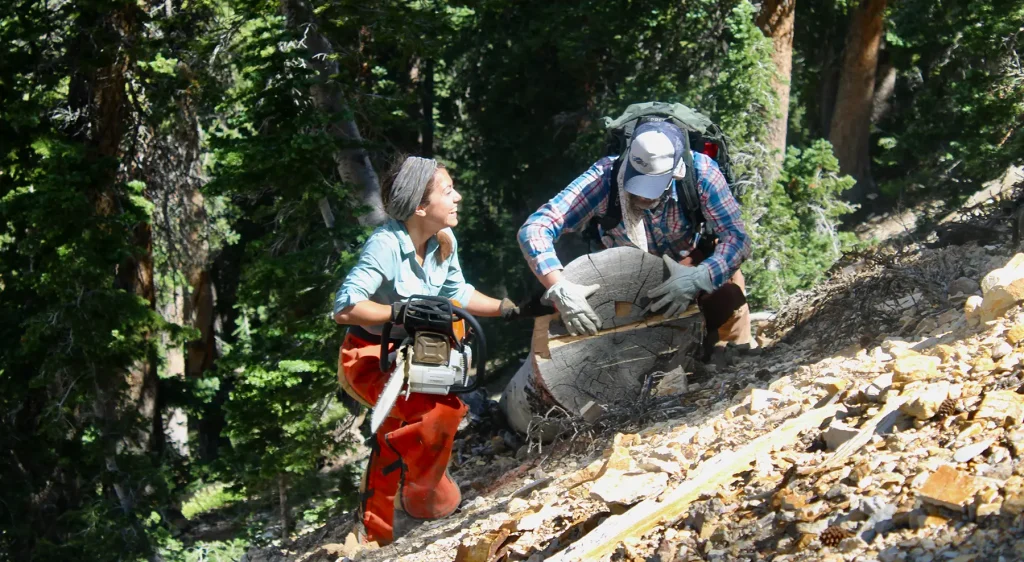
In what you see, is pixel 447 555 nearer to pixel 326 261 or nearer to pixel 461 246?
pixel 326 261

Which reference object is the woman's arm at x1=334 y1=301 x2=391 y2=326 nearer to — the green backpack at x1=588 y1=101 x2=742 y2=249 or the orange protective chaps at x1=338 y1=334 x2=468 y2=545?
the orange protective chaps at x1=338 y1=334 x2=468 y2=545

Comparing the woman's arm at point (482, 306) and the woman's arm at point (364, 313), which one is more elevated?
the woman's arm at point (364, 313)

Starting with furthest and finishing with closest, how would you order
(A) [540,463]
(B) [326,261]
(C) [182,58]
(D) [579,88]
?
1. (D) [579,88]
2. (C) [182,58]
3. (B) [326,261]
4. (A) [540,463]

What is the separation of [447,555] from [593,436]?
164 centimetres

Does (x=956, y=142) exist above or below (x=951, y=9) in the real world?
below

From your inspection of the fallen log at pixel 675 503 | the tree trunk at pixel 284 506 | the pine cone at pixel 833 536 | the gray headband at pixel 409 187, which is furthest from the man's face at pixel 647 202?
the tree trunk at pixel 284 506

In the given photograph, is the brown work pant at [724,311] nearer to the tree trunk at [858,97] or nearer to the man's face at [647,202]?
the man's face at [647,202]

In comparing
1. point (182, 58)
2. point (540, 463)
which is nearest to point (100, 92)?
point (182, 58)

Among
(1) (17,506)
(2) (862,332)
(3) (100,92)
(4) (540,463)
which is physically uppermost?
(3) (100,92)

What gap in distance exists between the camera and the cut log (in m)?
6.15

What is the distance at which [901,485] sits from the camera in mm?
3484

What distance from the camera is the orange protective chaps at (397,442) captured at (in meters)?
5.21

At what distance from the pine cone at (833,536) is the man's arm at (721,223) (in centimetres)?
283

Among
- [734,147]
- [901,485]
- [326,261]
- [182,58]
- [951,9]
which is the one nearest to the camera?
[901,485]
